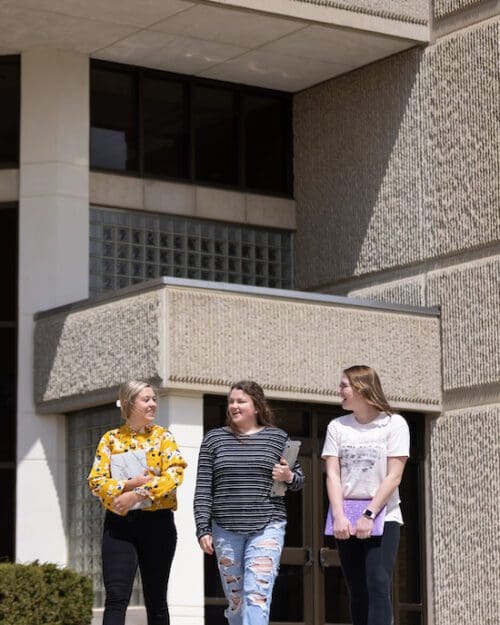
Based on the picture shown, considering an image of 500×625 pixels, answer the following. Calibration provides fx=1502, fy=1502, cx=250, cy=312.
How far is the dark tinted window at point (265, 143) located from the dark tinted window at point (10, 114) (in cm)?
289

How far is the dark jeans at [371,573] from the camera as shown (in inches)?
355

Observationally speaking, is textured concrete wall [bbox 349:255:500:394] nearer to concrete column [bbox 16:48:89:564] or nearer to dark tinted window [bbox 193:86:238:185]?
dark tinted window [bbox 193:86:238:185]

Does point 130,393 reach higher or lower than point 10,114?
lower

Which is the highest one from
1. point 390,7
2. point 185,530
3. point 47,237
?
point 390,7

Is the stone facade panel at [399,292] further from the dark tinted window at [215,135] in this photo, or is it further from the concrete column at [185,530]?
the concrete column at [185,530]

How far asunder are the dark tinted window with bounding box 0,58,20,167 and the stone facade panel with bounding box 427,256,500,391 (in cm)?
499

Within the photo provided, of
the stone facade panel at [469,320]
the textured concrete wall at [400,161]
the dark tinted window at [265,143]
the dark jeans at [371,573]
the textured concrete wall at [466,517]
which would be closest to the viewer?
the dark jeans at [371,573]

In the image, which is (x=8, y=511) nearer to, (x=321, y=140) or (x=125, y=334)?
(x=125, y=334)

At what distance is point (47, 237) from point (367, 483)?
8399mm

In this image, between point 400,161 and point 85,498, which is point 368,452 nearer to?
point 85,498

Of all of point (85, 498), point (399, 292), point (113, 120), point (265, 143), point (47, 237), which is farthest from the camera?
point (265, 143)

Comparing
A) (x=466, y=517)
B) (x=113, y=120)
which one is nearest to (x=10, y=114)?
(x=113, y=120)

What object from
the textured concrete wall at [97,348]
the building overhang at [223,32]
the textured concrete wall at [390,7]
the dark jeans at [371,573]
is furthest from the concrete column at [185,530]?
the dark jeans at [371,573]

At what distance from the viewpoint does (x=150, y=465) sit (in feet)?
31.4
